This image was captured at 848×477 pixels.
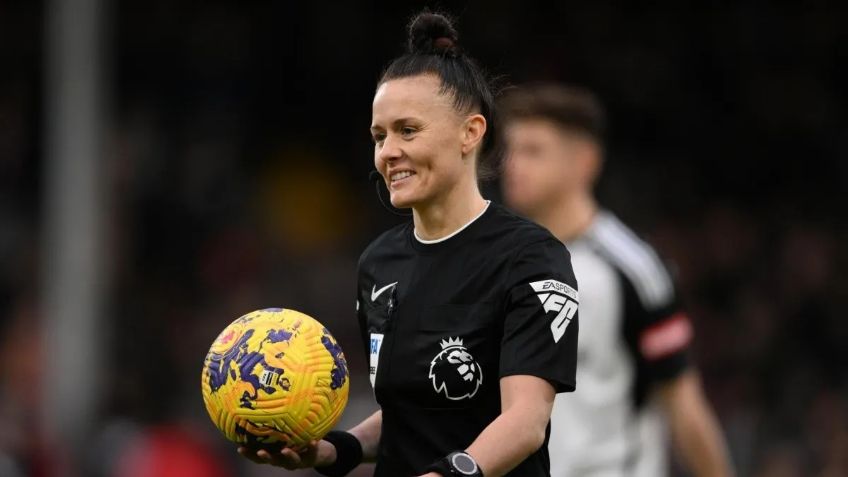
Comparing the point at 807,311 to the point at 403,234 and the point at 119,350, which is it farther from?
the point at 403,234

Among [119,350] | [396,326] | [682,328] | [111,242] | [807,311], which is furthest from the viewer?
[111,242]

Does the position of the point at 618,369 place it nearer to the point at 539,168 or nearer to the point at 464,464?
the point at 539,168

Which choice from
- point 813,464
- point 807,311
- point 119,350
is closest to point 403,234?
point 813,464

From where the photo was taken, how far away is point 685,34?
1299 cm

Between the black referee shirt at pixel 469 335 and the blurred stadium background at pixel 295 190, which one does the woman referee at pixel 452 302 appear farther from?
the blurred stadium background at pixel 295 190

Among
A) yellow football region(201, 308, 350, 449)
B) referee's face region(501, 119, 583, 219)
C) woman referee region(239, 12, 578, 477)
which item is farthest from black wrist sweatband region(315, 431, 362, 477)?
referee's face region(501, 119, 583, 219)

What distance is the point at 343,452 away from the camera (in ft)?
13.0

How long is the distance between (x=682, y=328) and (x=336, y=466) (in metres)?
2.06

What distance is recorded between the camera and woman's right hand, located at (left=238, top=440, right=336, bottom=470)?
12.3 ft

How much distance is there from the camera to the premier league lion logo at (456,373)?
361cm

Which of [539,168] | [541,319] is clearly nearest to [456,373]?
[541,319]

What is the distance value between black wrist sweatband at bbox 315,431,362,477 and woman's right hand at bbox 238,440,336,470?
20 mm

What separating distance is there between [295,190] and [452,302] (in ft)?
32.1

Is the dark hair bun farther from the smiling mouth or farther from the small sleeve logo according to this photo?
the small sleeve logo
